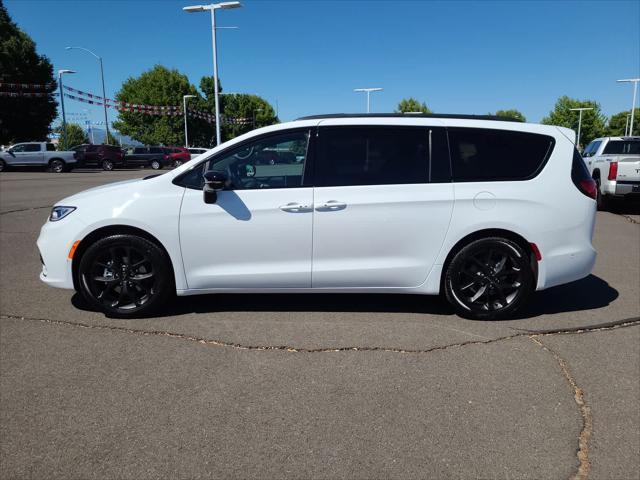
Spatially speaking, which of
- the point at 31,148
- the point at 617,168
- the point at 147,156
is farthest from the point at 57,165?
the point at 617,168

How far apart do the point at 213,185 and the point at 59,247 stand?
1.44 m

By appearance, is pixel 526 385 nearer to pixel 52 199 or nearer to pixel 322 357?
pixel 322 357

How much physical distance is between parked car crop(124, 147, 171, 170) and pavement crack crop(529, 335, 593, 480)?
38.4 m

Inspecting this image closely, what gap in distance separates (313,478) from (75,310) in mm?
3218

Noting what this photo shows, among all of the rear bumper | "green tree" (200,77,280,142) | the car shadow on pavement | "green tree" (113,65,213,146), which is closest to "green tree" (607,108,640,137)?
"green tree" (200,77,280,142)

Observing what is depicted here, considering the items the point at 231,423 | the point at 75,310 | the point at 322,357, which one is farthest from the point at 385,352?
the point at 75,310

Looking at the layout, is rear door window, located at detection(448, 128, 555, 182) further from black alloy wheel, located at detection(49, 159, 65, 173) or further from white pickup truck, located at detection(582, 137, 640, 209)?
black alloy wheel, located at detection(49, 159, 65, 173)

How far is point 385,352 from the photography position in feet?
12.1

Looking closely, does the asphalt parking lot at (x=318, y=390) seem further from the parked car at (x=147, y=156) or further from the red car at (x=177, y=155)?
the red car at (x=177, y=155)

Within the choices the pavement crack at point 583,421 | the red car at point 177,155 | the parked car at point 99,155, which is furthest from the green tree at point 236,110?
the pavement crack at point 583,421

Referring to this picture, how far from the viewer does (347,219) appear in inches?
164

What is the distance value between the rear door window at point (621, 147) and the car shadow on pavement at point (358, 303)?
30.8 feet

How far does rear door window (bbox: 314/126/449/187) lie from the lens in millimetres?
4254

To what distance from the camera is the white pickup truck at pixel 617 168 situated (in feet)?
36.7
